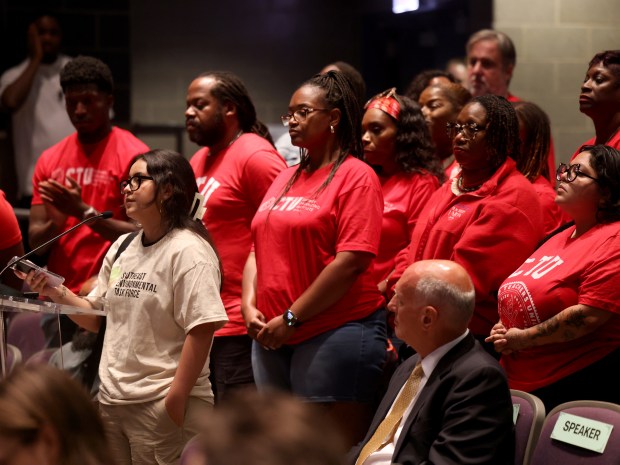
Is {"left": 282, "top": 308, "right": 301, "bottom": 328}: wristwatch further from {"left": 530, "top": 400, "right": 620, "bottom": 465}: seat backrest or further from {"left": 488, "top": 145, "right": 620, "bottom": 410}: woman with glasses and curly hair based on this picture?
{"left": 530, "top": 400, "right": 620, "bottom": 465}: seat backrest

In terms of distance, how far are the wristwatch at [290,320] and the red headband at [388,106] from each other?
103cm

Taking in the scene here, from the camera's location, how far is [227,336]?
3.97 m

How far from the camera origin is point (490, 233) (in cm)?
350

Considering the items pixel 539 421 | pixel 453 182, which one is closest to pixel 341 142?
pixel 453 182

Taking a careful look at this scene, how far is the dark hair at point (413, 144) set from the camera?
4.16 metres

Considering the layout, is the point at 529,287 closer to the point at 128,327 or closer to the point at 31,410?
the point at 128,327

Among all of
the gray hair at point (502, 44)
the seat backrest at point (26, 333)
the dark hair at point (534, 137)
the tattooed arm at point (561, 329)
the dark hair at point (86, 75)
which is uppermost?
the gray hair at point (502, 44)

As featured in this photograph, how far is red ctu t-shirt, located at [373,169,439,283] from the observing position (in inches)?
159

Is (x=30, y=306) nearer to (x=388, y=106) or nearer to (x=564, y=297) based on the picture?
(x=564, y=297)

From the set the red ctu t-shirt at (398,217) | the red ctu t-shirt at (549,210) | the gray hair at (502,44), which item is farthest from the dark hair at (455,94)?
the red ctu t-shirt at (549,210)

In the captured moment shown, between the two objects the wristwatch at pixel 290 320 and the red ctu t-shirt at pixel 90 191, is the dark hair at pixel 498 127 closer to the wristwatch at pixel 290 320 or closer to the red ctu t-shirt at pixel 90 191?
the wristwatch at pixel 290 320

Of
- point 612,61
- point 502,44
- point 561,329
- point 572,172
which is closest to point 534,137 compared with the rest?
point 612,61

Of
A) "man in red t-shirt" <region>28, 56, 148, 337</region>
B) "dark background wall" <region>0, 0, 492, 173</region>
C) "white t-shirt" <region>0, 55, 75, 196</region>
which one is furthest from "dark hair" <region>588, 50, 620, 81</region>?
"white t-shirt" <region>0, 55, 75, 196</region>

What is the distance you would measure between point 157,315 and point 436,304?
0.92 meters
